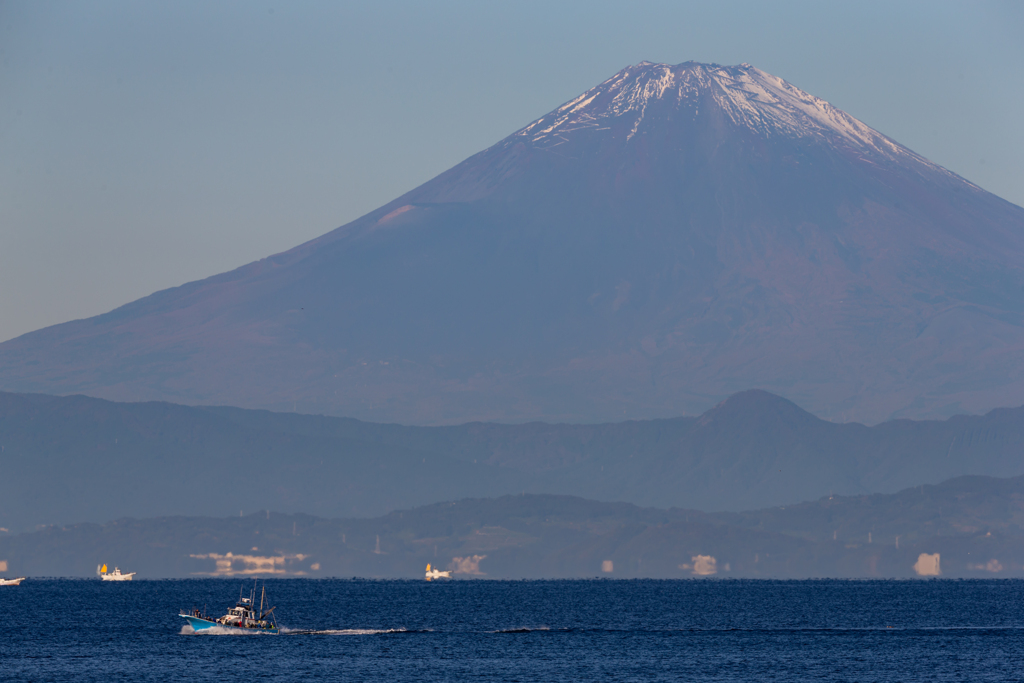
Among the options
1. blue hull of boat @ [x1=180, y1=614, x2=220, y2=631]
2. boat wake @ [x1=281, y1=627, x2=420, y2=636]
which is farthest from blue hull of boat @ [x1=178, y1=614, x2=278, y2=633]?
boat wake @ [x1=281, y1=627, x2=420, y2=636]

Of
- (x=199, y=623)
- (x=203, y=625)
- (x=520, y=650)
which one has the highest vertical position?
(x=199, y=623)

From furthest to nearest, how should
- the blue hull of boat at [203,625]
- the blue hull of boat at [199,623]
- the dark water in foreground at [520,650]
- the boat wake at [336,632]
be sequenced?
the boat wake at [336,632]
the blue hull of boat at [199,623]
the blue hull of boat at [203,625]
the dark water in foreground at [520,650]

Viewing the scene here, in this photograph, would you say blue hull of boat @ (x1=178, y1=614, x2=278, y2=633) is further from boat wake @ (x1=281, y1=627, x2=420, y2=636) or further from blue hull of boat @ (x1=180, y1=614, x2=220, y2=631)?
boat wake @ (x1=281, y1=627, x2=420, y2=636)

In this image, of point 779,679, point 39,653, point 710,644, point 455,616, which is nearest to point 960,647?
point 710,644

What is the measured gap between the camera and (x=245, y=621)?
156 metres

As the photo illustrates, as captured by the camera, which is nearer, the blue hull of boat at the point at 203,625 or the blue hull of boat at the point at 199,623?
the blue hull of boat at the point at 203,625

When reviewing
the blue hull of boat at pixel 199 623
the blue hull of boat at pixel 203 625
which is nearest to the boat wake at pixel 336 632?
the blue hull of boat at pixel 203 625

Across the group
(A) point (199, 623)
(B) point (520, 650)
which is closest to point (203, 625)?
(A) point (199, 623)

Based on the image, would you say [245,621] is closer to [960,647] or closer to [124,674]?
[124,674]

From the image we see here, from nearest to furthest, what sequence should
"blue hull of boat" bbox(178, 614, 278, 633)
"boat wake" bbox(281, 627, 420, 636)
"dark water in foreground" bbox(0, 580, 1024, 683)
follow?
"dark water in foreground" bbox(0, 580, 1024, 683), "blue hull of boat" bbox(178, 614, 278, 633), "boat wake" bbox(281, 627, 420, 636)

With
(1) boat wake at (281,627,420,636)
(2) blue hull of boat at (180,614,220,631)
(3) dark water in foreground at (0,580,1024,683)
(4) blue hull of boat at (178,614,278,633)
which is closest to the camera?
(3) dark water in foreground at (0,580,1024,683)

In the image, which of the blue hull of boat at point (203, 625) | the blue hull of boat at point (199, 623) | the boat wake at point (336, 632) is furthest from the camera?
the boat wake at point (336, 632)

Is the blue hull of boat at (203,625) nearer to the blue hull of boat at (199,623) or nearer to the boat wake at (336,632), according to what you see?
the blue hull of boat at (199,623)

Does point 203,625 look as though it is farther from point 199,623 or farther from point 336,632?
point 336,632
